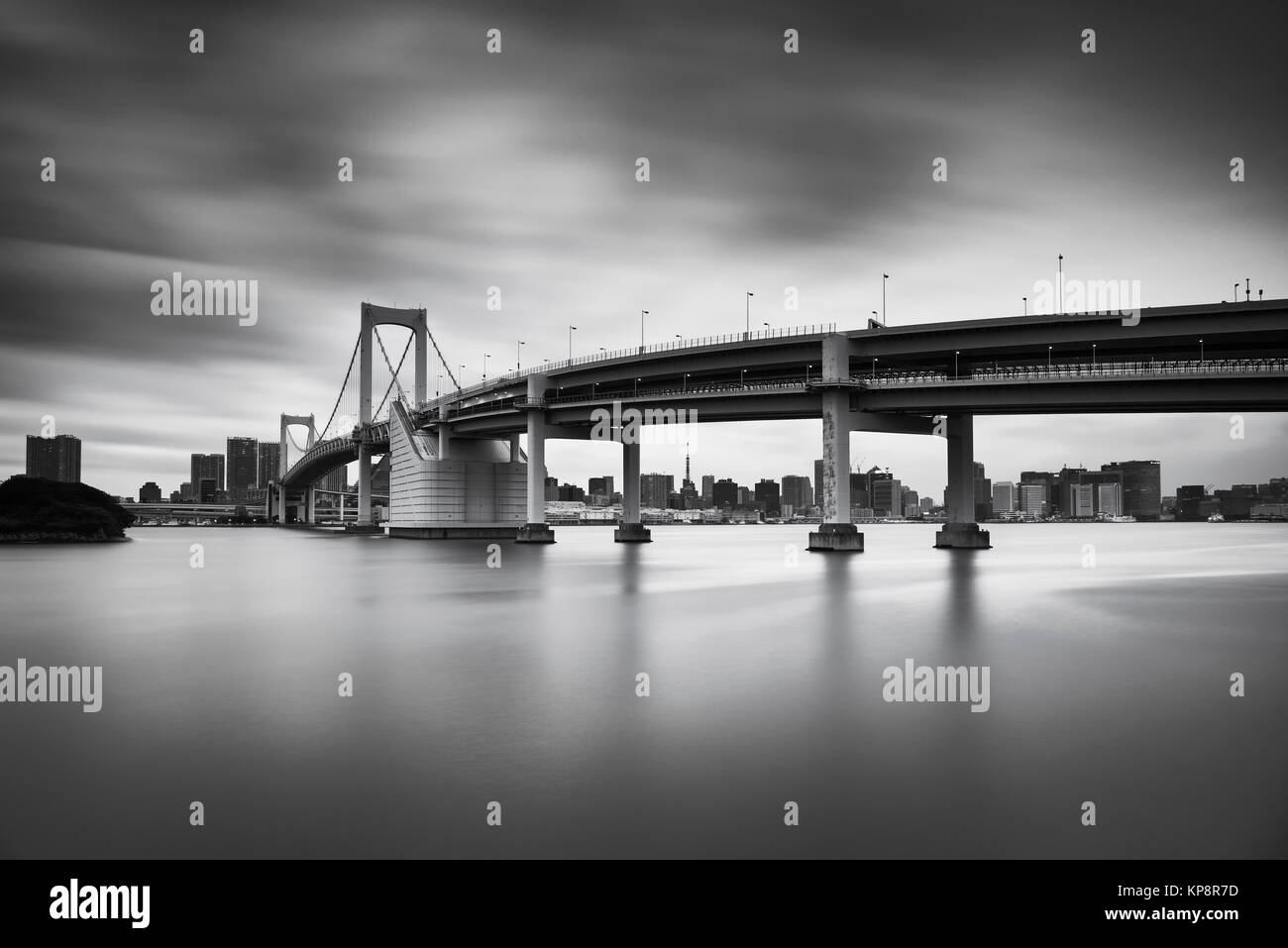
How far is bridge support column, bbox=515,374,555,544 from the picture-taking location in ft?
246

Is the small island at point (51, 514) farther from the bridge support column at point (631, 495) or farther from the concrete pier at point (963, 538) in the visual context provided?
the concrete pier at point (963, 538)

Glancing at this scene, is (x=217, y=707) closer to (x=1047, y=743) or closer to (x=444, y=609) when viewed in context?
(x=1047, y=743)

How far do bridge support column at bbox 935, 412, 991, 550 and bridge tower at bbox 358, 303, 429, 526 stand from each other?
65.1 meters

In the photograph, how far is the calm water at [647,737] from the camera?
794cm

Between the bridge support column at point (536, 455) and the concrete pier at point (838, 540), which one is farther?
the bridge support column at point (536, 455)

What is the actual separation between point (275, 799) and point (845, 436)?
52632 mm

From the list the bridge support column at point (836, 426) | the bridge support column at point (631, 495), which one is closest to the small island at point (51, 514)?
the bridge support column at point (631, 495)

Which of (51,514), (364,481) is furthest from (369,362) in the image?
(51,514)

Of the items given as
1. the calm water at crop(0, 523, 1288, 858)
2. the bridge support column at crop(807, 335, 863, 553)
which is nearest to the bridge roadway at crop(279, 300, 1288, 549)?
the bridge support column at crop(807, 335, 863, 553)

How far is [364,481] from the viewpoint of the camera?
11088 centimetres

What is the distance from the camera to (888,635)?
69.8 feet

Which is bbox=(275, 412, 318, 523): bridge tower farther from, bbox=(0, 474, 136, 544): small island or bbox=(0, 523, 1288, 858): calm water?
bbox=(0, 523, 1288, 858): calm water

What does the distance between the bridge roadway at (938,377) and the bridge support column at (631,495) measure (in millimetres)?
6391

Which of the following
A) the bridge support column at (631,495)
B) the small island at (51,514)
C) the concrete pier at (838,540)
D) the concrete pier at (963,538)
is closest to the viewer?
the concrete pier at (838,540)
